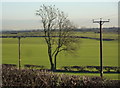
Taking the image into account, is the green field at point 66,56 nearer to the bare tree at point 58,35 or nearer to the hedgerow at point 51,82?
the bare tree at point 58,35

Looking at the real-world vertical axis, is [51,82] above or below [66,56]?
above

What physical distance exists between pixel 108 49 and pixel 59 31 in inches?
868

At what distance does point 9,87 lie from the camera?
879 cm

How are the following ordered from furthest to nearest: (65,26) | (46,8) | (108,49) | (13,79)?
(108,49)
(65,26)
(46,8)
(13,79)

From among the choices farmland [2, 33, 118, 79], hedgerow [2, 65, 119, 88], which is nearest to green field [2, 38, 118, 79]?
farmland [2, 33, 118, 79]

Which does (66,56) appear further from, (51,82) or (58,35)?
(51,82)

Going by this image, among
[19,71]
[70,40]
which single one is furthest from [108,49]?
[19,71]

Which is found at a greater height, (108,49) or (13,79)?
(13,79)

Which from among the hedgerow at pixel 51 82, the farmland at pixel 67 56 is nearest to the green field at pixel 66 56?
the farmland at pixel 67 56

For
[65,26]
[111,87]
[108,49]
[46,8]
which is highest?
[46,8]

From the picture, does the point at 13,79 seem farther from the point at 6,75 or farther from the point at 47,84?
the point at 47,84

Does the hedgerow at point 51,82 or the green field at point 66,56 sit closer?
the hedgerow at point 51,82

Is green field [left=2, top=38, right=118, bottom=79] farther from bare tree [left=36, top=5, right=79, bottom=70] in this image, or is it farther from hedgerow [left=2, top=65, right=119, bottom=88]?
hedgerow [left=2, top=65, right=119, bottom=88]

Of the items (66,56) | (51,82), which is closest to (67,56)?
(66,56)
